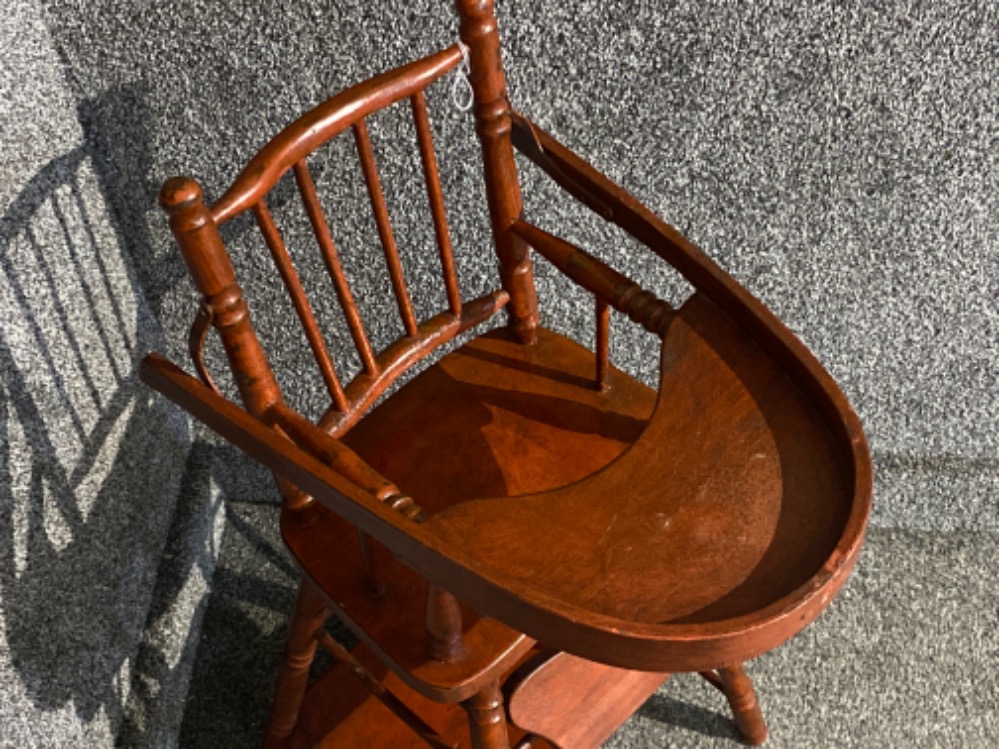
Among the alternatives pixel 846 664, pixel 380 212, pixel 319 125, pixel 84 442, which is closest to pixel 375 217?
pixel 380 212

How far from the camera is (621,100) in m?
1.06

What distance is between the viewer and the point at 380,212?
88 cm

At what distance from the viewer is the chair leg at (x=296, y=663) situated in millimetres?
1043

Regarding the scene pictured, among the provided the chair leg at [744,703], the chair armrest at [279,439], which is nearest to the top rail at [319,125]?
the chair armrest at [279,439]

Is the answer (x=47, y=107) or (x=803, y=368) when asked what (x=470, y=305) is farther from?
(x=47, y=107)

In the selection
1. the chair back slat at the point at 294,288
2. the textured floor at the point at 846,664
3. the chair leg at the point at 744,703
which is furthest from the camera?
the textured floor at the point at 846,664

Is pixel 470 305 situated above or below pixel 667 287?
above

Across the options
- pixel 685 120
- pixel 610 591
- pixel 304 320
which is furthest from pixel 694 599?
pixel 685 120

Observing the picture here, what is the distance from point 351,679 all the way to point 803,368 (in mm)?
728

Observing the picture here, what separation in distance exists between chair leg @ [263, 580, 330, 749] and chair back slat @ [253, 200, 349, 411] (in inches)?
7.7

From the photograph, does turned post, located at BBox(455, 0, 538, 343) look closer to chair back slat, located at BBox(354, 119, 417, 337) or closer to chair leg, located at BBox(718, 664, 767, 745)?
chair back slat, located at BBox(354, 119, 417, 337)

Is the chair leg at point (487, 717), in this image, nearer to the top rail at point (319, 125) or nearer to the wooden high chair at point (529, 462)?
the wooden high chair at point (529, 462)

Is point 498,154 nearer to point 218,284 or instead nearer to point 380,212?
point 380,212

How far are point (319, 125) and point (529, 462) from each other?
352 millimetres
